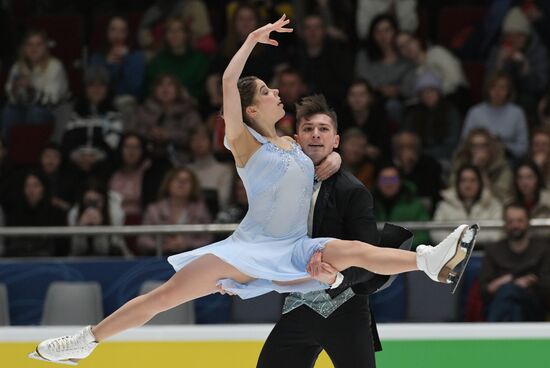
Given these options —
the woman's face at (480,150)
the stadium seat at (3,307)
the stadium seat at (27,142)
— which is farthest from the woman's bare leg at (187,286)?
the stadium seat at (27,142)

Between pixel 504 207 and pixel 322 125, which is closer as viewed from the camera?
pixel 322 125

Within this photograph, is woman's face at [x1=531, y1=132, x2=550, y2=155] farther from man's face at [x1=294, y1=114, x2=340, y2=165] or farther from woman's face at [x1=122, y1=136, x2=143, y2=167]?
man's face at [x1=294, y1=114, x2=340, y2=165]

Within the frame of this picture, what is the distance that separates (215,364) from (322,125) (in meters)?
1.35

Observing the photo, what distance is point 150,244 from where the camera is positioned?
772 cm

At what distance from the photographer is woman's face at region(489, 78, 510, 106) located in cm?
860

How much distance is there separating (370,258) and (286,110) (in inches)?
168

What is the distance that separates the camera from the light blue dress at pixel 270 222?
15.3 feet

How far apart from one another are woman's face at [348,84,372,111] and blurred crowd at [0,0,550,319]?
0.5 inches

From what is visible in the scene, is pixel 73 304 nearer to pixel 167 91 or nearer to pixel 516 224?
pixel 167 91

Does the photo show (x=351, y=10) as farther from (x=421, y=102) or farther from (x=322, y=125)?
(x=322, y=125)

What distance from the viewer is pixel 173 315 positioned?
7.14 metres

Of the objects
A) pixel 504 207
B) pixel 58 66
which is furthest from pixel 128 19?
pixel 504 207

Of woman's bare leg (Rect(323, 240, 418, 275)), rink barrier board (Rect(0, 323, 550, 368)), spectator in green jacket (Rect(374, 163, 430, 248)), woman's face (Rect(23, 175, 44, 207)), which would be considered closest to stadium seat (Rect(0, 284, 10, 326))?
woman's face (Rect(23, 175, 44, 207))

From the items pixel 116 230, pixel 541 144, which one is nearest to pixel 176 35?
pixel 116 230
